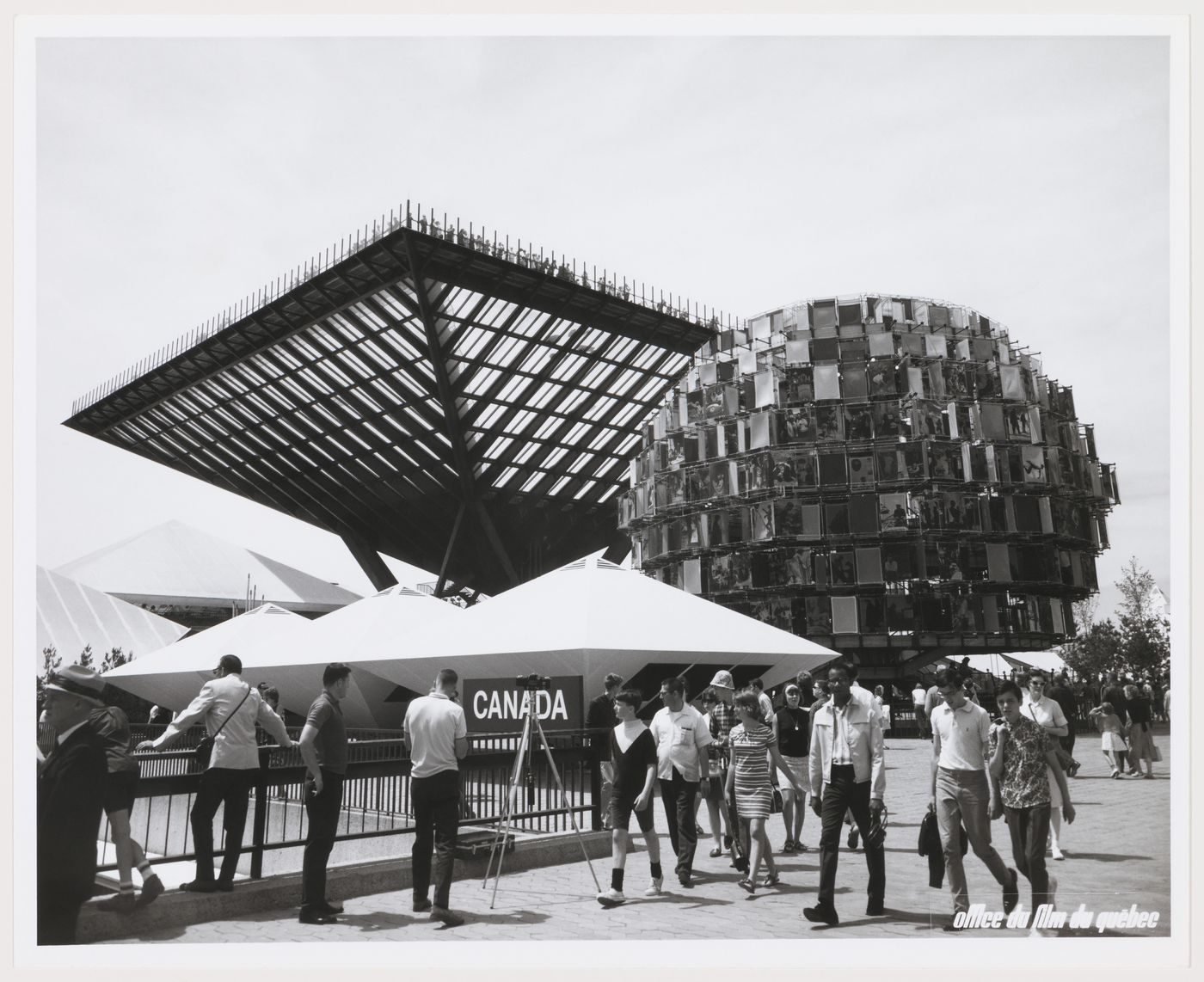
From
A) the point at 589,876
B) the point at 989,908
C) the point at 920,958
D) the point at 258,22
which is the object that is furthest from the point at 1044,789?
the point at 258,22

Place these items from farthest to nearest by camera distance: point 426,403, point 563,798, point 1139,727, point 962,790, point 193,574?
point 193,574 < point 426,403 < point 1139,727 < point 563,798 < point 962,790

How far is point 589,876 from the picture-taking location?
10648 mm

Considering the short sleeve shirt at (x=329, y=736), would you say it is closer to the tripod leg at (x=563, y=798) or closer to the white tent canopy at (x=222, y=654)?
the tripod leg at (x=563, y=798)

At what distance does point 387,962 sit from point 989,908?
4670mm

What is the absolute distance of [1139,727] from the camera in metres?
18.8

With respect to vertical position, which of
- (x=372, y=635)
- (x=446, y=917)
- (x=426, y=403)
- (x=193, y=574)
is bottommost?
(x=446, y=917)

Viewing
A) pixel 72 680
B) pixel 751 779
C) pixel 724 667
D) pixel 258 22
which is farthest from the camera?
pixel 724 667

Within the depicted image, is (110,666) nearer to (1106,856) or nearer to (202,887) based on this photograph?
(202,887)

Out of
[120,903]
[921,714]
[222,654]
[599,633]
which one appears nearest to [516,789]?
[120,903]

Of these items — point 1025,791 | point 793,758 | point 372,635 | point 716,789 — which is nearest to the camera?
point 1025,791

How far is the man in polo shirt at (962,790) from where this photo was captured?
807cm

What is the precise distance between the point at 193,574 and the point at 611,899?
210ft

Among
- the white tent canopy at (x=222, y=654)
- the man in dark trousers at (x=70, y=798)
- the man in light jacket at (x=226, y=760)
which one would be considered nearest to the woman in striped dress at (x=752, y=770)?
the man in light jacket at (x=226, y=760)

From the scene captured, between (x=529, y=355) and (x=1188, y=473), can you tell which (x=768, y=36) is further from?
(x=529, y=355)
